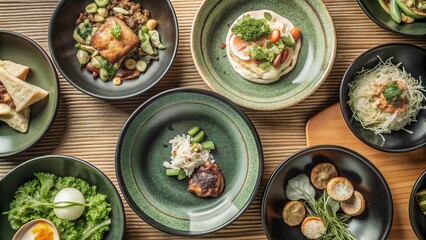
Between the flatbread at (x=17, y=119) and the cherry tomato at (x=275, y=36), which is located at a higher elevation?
the cherry tomato at (x=275, y=36)

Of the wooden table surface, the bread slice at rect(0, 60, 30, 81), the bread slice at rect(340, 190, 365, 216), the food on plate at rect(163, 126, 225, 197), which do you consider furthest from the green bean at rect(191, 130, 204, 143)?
the bread slice at rect(0, 60, 30, 81)

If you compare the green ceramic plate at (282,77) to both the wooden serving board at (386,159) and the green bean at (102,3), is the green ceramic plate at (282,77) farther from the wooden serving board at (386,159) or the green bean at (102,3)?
the green bean at (102,3)

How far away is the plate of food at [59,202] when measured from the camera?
10.9ft

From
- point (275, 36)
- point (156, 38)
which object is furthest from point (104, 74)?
point (275, 36)

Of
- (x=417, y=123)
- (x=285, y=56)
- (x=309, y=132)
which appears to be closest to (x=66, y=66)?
(x=285, y=56)

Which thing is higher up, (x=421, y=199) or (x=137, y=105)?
(x=137, y=105)

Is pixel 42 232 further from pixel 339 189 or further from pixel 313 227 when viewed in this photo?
pixel 339 189

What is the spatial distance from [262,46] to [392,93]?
3.09 feet

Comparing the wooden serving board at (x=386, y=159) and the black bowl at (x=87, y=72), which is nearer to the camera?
the black bowl at (x=87, y=72)

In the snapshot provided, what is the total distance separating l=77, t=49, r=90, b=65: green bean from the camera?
3.59m

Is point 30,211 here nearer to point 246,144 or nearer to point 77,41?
point 77,41

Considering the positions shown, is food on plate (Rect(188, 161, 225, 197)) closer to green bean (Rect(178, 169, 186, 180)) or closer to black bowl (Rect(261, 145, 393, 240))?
green bean (Rect(178, 169, 186, 180))

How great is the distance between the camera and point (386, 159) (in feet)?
11.8

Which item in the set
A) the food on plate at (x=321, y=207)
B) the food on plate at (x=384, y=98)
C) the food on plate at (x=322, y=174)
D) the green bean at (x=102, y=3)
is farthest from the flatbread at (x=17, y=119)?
the food on plate at (x=384, y=98)
